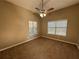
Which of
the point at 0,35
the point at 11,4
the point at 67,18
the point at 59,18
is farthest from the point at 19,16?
the point at 67,18

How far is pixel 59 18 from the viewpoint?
5.03m

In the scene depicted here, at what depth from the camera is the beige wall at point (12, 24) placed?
319 cm

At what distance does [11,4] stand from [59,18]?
3.91 metres

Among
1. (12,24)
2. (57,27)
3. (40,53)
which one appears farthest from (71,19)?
(12,24)

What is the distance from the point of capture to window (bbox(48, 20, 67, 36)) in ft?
15.7

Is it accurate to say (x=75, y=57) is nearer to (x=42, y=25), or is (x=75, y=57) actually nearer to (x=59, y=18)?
(x=59, y=18)

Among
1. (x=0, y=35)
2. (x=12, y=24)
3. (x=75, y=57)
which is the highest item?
(x=12, y=24)

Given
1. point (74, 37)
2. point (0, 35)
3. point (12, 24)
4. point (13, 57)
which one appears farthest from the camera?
point (74, 37)

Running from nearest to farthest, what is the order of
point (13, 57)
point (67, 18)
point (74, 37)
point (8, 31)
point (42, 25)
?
point (13, 57), point (8, 31), point (74, 37), point (67, 18), point (42, 25)

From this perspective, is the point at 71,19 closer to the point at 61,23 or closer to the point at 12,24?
the point at 61,23

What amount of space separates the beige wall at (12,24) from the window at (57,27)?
2514 mm

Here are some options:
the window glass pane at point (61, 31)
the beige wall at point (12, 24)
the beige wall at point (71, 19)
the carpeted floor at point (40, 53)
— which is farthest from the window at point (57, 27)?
the beige wall at point (12, 24)

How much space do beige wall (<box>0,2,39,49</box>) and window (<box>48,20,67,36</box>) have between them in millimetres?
2514

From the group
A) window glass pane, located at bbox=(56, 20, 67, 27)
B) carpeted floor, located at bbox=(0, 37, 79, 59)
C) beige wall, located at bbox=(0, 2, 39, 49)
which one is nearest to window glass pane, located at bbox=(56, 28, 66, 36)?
window glass pane, located at bbox=(56, 20, 67, 27)
